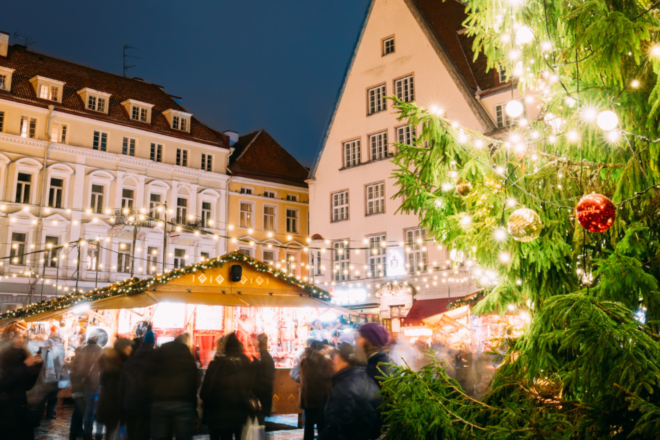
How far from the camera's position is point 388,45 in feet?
87.7

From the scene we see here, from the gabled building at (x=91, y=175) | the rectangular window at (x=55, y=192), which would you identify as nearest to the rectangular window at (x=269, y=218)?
the gabled building at (x=91, y=175)

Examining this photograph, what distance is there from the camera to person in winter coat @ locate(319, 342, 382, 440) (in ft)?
14.6

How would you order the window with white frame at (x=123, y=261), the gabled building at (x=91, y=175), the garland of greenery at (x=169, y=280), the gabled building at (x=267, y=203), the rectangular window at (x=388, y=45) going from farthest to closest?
the gabled building at (x=267, y=203) → the window with white frame at (x=123, y=261) → the gabled building at (x=91, y=175) → the rectangular window at (x=388, y=45) → the garland of greenery at (x=169, y=280)

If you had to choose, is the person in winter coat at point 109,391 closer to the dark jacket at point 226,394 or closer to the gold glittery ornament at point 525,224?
the dark jacket at point 226,394

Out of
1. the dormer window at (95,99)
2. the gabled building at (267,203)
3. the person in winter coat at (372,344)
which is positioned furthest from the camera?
the gabled building at (267,203)

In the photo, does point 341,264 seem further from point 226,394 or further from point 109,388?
point 226,394

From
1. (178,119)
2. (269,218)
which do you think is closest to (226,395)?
(178,119)

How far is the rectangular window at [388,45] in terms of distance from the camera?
2655 centimetres

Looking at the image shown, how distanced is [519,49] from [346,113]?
2300cm

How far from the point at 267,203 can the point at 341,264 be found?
12.0 m

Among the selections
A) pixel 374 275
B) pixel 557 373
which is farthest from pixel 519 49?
pixel 374 275

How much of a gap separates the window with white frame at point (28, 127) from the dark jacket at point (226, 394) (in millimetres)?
27755

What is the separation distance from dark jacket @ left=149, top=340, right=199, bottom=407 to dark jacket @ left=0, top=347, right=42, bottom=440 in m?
1.75

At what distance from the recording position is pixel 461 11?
99.5 feet
